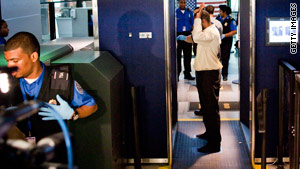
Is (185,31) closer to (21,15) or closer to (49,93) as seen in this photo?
(21,15)

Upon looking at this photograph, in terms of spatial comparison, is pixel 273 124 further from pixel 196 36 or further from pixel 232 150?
pixel 196 36

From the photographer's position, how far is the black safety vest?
337cm

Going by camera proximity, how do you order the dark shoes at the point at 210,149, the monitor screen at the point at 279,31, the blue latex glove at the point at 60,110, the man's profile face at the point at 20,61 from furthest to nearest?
the dark shoes at the point at 210,149, the monitor screen at the point at 279,31, the blue latex glove at the point at 60,110, the man's profile face at the point at 20,61

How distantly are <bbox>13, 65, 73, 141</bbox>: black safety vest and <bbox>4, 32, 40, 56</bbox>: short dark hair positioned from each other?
207 mm

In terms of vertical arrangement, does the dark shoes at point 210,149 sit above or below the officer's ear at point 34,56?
below

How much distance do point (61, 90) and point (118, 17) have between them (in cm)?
170

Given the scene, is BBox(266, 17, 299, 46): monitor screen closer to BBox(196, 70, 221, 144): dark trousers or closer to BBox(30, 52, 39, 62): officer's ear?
BBox(196, 70, 221, 144): dark trousers

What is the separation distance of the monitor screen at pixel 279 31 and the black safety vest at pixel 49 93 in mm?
2303

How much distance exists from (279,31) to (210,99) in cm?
107

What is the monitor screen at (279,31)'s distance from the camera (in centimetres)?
488

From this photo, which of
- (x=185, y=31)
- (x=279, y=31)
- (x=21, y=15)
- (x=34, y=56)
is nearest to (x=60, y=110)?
(x=34, y=56)

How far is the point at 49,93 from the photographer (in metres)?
3.38
